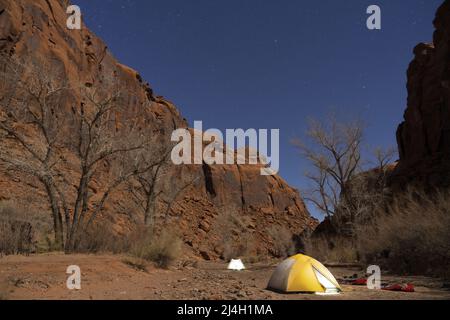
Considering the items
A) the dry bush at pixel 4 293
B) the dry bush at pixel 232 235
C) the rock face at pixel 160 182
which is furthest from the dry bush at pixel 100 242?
the dry bush at pixel 232 235

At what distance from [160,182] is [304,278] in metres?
24.1

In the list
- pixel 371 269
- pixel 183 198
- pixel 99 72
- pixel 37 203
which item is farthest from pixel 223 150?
pixel 371 269

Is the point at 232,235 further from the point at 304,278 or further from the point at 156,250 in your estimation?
the point at 304,278

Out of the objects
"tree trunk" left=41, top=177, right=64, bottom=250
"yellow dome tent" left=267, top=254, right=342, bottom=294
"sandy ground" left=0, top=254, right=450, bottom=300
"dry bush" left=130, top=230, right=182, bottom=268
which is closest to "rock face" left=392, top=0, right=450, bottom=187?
"dry bush" left=130, top=230, right=182, bottom=268

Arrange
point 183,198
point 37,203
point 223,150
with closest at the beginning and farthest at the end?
point 37,203 < point 183,198 < point 223,150

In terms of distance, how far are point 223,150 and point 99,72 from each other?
33.5 m

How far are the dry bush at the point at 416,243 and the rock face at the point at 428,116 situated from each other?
13.6m

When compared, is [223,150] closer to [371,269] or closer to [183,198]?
[183,198]

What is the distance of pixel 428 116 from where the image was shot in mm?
37031

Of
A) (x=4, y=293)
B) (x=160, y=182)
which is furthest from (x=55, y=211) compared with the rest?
(x=160, y=182)

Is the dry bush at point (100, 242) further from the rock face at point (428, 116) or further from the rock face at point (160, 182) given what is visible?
the rock face at point (428, 116)
